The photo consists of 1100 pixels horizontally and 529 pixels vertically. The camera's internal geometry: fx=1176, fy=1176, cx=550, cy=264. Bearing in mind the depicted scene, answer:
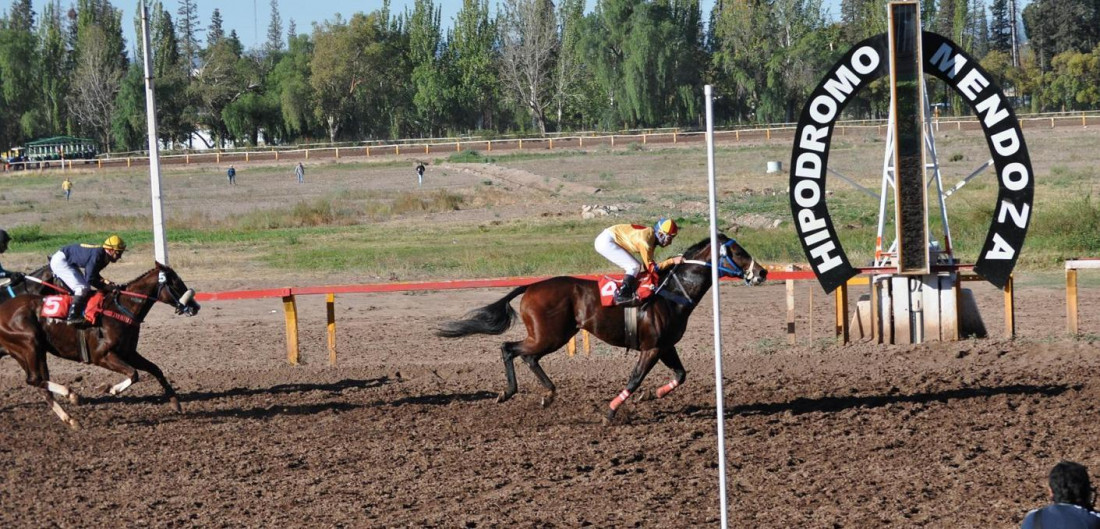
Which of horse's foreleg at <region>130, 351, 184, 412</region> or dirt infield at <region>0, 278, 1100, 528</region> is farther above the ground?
horse's foreleg at <region>130, 351, 184, 412</region>

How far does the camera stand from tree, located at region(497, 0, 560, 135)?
8931 cm

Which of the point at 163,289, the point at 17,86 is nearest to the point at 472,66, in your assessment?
the point at 17,86

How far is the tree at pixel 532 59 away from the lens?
89.3 meters

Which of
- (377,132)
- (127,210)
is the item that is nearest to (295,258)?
(127,210)

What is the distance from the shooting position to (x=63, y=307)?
1172 cm

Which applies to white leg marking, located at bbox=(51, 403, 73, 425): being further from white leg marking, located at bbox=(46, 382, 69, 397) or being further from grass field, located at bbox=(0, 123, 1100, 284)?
grass field, located at bbox=(0, 123, 1100, 284)

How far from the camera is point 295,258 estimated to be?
1105 inches

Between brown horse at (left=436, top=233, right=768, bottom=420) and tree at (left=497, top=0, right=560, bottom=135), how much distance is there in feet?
253

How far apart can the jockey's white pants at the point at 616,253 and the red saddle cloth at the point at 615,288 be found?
0.38 ft

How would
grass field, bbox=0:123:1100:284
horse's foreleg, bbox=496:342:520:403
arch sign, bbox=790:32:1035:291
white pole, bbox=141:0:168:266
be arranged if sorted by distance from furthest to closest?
grass field, bbox=0:123:1100:284
white pole, bbox=141:0:168:266
arch sign, bbox=790:32:1035:291
horse's foreleg, bbox=496:342:520:403

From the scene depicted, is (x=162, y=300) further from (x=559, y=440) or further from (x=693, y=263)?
(x=693, y=263)

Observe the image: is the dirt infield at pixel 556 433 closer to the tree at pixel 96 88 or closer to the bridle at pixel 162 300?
the bridle at pixel 162 300

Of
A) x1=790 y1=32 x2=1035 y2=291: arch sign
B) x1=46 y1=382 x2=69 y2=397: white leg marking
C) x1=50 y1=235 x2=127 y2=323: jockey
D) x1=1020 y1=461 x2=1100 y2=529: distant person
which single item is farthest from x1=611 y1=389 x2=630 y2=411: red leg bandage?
x1=1020 y1=461 x2=1100 y2=529: distant person

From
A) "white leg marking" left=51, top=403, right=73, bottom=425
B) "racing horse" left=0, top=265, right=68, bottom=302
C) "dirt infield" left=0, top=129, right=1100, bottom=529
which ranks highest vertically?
"racing horse" left=0, top=265, right=68, bottom=302
